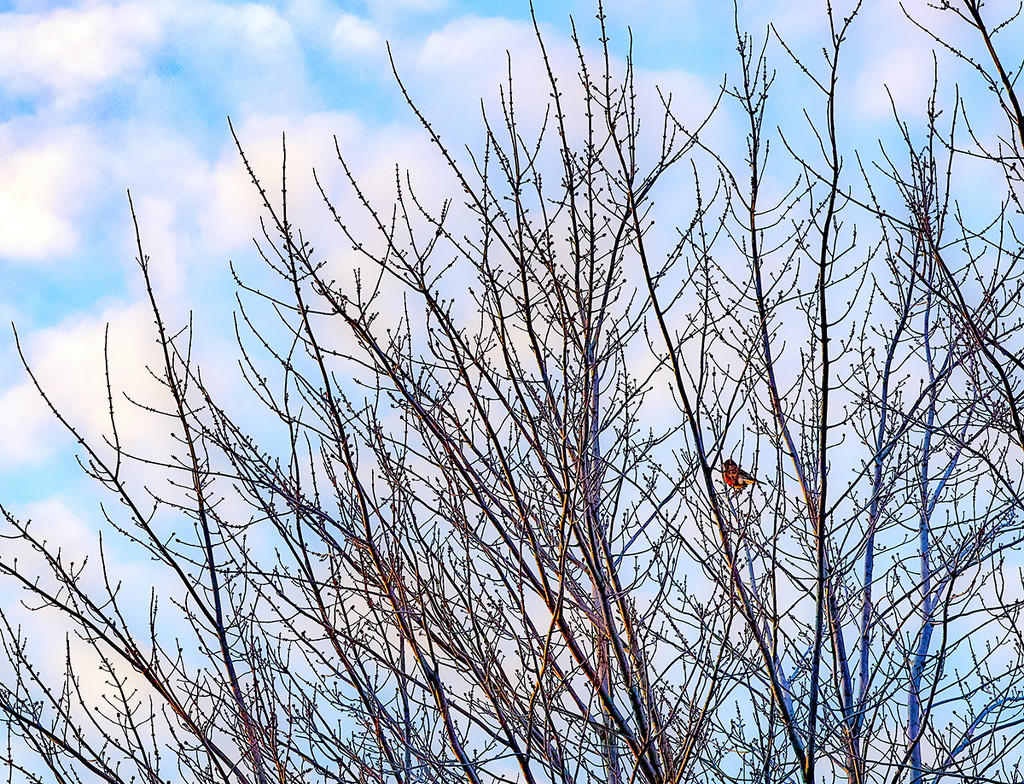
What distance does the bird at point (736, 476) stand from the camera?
4277 millimetres

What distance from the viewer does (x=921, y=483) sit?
198 inches

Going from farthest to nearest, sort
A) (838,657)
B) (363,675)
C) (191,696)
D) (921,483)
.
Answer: (921,483) → (838,657) → (191,696) → (363,675)

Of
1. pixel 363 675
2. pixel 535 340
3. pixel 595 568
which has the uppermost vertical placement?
pixel 535 340

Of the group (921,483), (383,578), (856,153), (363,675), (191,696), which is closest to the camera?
(383,578)

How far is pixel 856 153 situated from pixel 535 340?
2.02m

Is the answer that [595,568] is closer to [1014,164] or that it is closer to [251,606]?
[251,606]

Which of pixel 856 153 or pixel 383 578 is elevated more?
pixel 856 153

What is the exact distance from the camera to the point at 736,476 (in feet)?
14.2

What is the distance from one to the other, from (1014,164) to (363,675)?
3.32m

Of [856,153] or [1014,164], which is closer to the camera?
[1014,164]

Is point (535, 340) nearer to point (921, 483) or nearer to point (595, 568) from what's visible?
point (595, 568)

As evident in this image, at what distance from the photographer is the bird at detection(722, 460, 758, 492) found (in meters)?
4.28

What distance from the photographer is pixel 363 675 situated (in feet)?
11.4

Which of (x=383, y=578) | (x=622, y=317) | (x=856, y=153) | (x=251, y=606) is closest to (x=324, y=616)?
(x=383, y=578)
